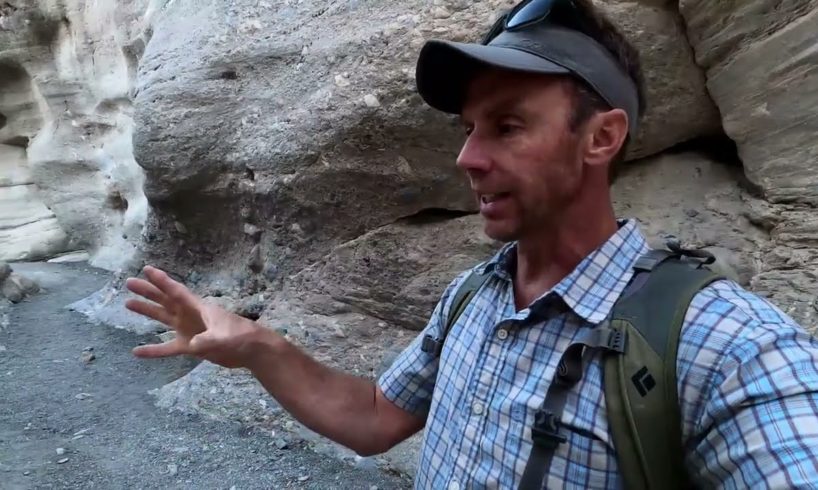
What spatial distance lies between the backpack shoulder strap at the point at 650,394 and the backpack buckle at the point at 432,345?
0.48 meters

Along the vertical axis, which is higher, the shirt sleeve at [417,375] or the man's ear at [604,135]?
the man's ear at [604,135]

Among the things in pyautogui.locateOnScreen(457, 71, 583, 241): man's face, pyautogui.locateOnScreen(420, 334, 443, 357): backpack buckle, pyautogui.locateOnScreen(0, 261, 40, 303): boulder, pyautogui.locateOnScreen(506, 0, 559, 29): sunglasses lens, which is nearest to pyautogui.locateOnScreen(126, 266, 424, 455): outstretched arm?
pyautogui.locateOnScreen(420, 334, 443, 357): backpack buckle

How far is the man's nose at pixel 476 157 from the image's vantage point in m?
1.12

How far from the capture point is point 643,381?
2.95 feet

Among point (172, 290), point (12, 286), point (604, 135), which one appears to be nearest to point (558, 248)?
point (604, 135)

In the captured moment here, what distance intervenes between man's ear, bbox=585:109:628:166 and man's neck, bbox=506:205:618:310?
0.11m

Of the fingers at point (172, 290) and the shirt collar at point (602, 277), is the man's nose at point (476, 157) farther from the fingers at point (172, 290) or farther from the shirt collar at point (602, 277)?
the fingers at point (172, 290)

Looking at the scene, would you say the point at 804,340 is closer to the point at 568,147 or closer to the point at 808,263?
the point at 568,147

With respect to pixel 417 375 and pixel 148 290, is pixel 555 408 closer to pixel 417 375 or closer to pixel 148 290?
pixel 417 375

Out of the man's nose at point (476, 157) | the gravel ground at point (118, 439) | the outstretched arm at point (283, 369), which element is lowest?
the gravel ground at point (118, 439)

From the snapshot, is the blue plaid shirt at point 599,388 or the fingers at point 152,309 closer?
the blue plaid shirt at point 599,388

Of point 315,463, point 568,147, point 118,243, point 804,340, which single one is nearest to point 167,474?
point 315,463

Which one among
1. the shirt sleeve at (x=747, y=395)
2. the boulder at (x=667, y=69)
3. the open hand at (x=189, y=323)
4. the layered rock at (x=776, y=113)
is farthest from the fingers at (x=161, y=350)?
the boulder at (x=667, y=69)

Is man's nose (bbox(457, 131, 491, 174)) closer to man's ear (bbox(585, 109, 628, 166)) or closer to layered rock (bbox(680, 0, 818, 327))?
man's ear (bbox(585, 109, 628, 166))
